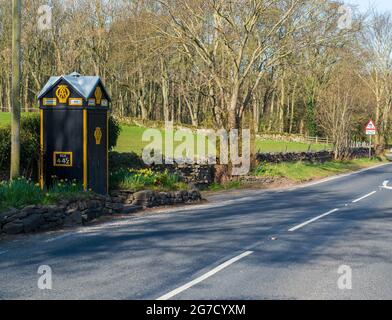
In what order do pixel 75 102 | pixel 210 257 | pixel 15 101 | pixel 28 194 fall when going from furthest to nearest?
pixel 75 102 → pixel 15 101 → pixel 28 194 → pixel 210 257

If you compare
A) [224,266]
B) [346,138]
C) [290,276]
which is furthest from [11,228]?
[346,138]

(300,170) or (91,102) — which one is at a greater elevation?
(91,102)

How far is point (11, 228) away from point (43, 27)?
103 ft

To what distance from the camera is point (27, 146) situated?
1633 centimetres

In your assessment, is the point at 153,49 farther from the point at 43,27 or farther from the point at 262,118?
the point at 262,118

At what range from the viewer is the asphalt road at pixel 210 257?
25.4 ft

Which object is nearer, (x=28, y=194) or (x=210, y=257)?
(x=210, y=257)

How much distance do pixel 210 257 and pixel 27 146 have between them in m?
8.37

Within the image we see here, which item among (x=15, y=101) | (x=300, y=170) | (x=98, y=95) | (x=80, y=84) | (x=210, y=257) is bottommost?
(x=210, y=257)

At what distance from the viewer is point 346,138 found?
147ft

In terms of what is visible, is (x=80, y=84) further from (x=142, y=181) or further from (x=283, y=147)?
(x=283, y=147)

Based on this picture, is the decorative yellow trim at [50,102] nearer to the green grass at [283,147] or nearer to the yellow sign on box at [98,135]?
the yellow sign on box at [98,135]

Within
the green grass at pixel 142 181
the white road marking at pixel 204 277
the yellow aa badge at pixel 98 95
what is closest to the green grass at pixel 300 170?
the green grass at pixel 142 181

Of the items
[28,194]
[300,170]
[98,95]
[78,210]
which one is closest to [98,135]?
[98,95]
